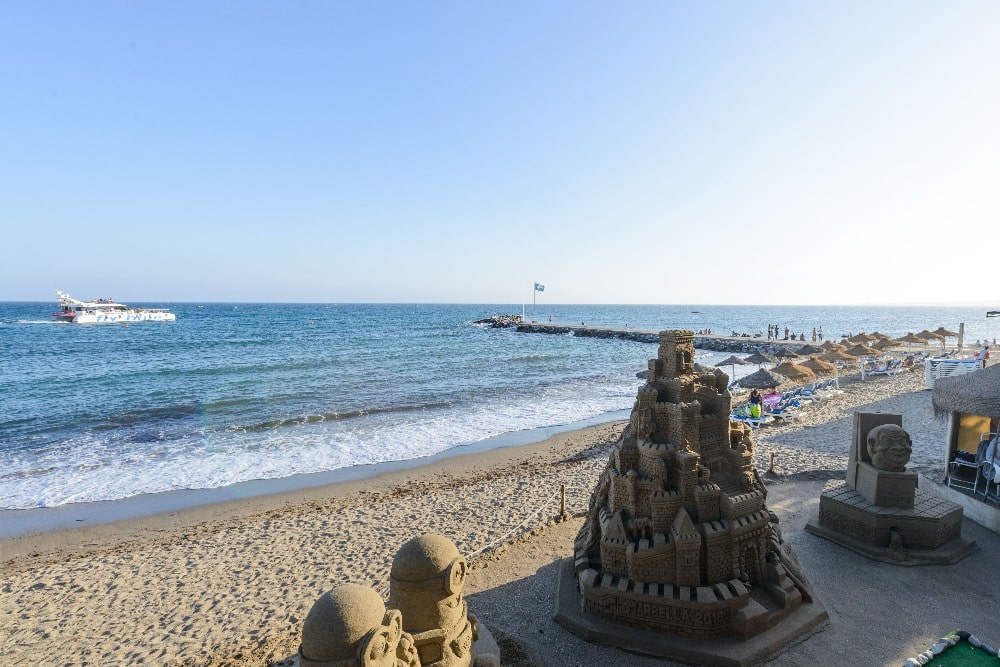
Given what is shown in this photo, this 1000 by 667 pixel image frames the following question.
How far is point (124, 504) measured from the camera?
1307 centimetres

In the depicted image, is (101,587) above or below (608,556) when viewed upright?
below

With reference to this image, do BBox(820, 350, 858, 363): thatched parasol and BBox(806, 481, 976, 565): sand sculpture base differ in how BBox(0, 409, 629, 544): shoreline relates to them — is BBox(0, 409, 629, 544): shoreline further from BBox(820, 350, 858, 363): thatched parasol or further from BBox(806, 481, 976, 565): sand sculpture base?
BBox(820, 350, 858, 363): thatched parasol

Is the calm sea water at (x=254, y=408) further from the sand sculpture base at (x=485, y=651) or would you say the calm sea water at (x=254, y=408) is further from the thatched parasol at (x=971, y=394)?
the thatched parasol at (x=971, y=394)

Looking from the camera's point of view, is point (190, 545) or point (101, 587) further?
point (190, 545)

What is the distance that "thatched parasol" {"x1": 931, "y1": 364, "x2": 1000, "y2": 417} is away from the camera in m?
8.44

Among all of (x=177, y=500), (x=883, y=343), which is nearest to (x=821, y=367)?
(x=883, y=343)

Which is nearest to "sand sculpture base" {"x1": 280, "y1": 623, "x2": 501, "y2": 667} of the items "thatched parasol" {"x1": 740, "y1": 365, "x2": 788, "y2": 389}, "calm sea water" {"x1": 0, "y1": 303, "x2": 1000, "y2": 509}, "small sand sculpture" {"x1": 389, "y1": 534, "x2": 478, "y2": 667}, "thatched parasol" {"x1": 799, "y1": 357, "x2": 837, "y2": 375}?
"small sand sculpture" {"x1": 389, "y1": 534, "x2": 478, "y2": 667}

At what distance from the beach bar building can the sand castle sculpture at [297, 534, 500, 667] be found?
983 centimetres

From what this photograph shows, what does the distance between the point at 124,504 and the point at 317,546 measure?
290 inches

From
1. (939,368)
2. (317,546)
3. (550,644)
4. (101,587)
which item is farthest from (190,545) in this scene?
(939,368)

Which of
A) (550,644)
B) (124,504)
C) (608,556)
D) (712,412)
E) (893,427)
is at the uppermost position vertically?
(712,412)

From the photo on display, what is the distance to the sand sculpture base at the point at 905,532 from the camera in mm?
7574

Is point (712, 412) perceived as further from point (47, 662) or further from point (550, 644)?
point (47, 662)

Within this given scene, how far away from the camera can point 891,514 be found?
7.80 meters
